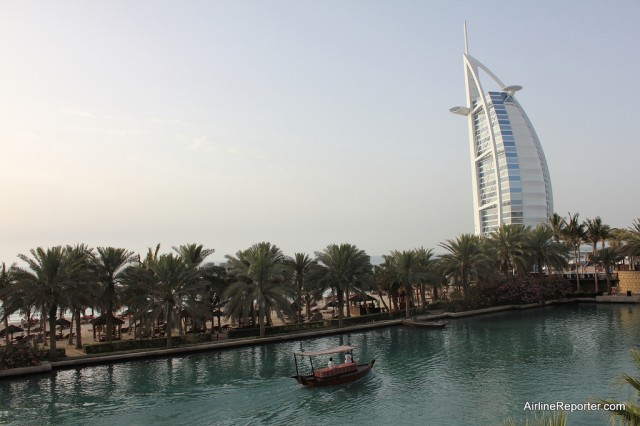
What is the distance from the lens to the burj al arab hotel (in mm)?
144750

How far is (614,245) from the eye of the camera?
243 feet

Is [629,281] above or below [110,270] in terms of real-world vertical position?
below

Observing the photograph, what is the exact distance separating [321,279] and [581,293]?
40.7m

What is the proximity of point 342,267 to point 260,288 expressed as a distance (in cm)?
938

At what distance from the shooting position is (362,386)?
97.9 feet

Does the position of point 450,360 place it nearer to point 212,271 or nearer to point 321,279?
point 321,279

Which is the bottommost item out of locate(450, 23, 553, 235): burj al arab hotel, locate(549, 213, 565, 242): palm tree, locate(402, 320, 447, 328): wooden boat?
locate(402, 320, 447, 328): wooden boat

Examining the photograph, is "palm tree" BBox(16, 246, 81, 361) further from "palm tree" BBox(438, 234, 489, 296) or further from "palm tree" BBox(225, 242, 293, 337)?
"palm tree" BBox(438, 234, 489, 296)

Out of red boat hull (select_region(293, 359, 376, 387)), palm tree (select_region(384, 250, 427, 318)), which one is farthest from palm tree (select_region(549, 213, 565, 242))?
red boat hull (select_region(293, 359, 376, 387))

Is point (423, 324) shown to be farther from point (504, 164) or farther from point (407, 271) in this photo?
point (504, 164)

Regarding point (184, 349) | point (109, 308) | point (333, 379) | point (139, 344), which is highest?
point (109, 308)

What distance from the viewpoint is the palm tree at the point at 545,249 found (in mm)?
66562

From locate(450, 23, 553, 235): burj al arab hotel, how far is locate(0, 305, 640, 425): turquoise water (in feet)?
348

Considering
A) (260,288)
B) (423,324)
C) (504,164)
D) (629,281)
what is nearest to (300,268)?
(260,288)
